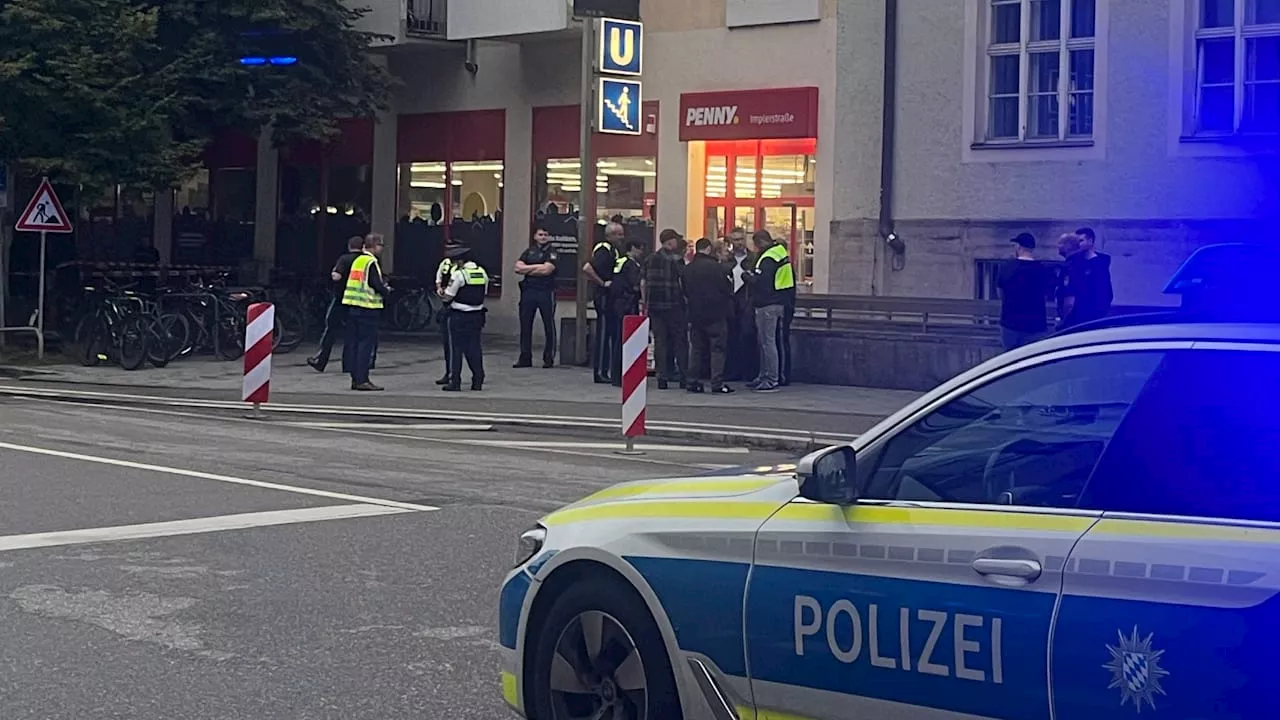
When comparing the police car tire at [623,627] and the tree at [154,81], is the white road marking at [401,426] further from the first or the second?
the police car tire at [623,627]

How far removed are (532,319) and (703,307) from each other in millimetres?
3417

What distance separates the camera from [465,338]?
2062 cm

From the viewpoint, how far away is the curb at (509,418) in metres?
16.2

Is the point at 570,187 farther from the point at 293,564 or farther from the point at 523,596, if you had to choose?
the point at 523,596

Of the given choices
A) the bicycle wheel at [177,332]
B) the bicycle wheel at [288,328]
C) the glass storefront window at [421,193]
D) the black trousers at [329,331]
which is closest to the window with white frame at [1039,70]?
the black trousers at [329,331]

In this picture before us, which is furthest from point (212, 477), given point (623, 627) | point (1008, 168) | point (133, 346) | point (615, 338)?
point (1008, 168)

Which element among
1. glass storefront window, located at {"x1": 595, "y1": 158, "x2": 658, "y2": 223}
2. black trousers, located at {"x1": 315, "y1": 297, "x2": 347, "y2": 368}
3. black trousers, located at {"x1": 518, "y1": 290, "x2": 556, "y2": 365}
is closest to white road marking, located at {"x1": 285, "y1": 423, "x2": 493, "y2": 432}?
black trousers, located at {"x1": 518, "y1": 290, "x2": 556, "y2": 365}

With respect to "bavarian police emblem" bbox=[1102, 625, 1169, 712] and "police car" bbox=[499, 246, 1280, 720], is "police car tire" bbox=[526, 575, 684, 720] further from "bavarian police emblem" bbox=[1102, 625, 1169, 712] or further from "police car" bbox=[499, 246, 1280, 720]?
"bavarian police emblem" bbox=[1102, 625, 1169, 712]

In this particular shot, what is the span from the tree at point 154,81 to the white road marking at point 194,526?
14.3 meters

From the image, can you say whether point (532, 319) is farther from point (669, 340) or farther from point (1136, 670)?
point (1136, 670)

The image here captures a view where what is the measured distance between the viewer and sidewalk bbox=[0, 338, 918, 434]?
1827 cm

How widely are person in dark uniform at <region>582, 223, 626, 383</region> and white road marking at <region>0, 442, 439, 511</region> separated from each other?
8.80m

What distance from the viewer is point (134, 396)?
65.9ft

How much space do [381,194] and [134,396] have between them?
526 inches
